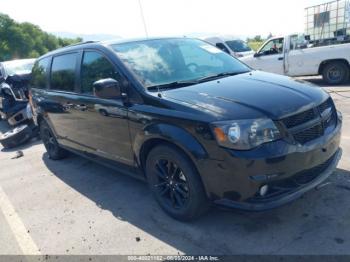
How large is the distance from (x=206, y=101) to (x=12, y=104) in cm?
753

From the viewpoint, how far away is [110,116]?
13.5 ft

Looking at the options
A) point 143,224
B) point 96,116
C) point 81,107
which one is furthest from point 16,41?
point 143,224

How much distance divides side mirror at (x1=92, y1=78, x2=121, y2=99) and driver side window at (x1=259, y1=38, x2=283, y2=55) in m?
→ 8.66

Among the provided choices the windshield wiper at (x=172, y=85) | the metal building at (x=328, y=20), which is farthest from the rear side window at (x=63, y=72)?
the metal building at (x=328, y=20)

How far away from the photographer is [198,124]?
3107 millimetres

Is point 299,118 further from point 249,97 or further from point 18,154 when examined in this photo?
point 18,154

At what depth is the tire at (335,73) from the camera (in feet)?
34.2

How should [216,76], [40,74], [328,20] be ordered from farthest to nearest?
[328,20] → [40,74] → [216,76]

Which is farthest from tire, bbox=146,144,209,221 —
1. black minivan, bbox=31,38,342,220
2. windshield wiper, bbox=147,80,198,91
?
windshield wiper, bbox=147,80,198,91

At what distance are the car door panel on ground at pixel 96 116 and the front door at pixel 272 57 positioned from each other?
7.79 metres

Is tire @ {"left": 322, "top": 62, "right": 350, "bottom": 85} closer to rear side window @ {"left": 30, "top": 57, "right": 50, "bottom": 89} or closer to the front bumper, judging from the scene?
rear side window @ {"left": 30, "top": 57, "right": 50, "bottom": 89}

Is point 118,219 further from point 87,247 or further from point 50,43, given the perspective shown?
point 50,43

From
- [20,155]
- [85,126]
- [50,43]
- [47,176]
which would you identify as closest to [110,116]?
[85,126]

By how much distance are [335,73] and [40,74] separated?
8.27 m
